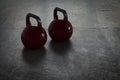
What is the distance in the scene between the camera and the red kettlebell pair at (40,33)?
2.47 metres

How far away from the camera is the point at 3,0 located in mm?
4324

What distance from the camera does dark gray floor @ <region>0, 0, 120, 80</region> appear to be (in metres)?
2.13

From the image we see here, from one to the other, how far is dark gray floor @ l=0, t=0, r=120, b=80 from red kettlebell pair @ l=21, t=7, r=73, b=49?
64 mm

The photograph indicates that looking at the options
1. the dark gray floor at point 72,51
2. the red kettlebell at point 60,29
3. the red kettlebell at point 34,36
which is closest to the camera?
the dark gray floor at point 72,51

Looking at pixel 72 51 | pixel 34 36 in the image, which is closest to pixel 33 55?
pixel 34 36

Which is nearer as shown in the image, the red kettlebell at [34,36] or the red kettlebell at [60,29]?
the red kettlebell at [34,36]

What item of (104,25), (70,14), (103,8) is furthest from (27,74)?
(103,8)

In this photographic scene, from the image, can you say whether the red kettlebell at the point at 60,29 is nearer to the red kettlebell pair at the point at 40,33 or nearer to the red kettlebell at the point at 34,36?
the red kettlebell pair at the point at 40,33

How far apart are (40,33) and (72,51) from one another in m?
0.35

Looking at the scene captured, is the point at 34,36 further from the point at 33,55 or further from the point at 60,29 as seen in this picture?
the point at 60,29

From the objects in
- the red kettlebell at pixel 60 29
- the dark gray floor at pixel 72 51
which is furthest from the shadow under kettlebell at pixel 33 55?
the red kettlebell at pixel 60 29

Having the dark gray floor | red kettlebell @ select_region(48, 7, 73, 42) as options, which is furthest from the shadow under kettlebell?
red kettlebell @ select_region(48, 7, 73, 42)

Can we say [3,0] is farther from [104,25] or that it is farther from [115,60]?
[115,60]

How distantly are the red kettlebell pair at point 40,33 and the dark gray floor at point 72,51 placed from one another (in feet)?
0.21
